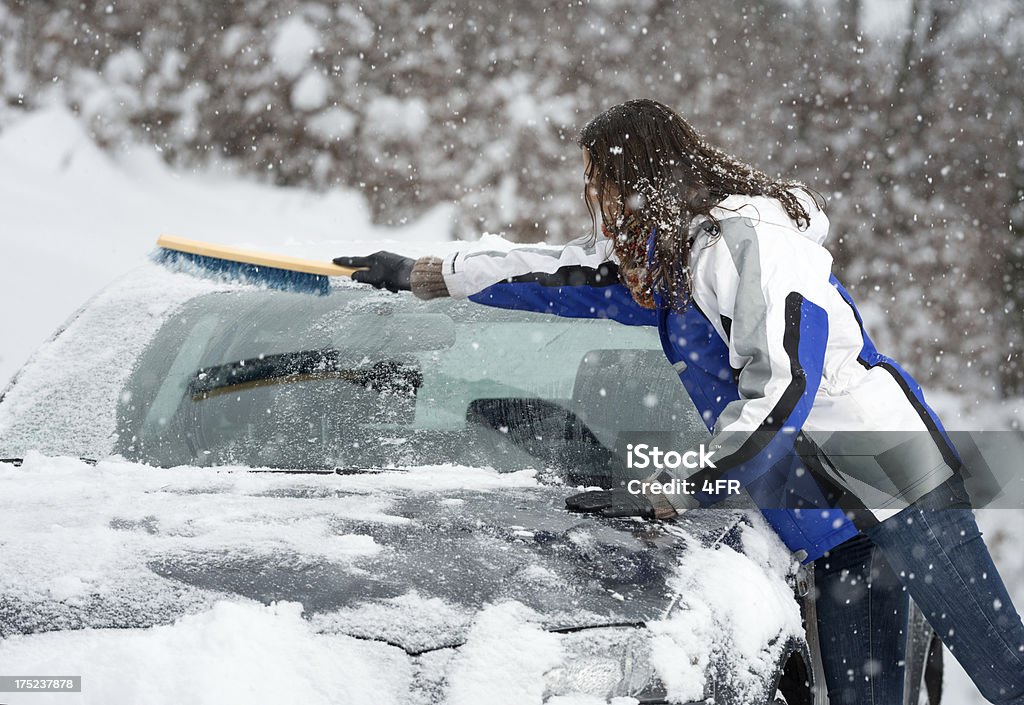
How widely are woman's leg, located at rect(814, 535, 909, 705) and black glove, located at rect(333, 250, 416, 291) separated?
3.86 feet

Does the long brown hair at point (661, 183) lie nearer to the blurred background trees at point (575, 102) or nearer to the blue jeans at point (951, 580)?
the blue jeans at point (951, 580)

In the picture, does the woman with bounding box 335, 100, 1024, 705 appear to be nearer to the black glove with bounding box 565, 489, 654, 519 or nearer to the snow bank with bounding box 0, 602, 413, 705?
the black glove with bounding box 565, 489, 654, 519

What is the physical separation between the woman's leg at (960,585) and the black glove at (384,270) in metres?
1.26

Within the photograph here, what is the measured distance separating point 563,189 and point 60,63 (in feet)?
16.3

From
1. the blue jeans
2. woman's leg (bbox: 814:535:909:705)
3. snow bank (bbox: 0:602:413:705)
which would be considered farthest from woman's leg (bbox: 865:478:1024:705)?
snow bank (bbox: 0:602:413:705)

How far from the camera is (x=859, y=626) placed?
2324mm

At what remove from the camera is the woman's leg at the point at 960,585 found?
206 centimetres

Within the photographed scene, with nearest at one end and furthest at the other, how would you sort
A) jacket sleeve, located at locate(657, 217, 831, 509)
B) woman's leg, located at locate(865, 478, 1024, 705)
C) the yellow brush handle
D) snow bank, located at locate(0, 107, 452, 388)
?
jacket sleeve, located at locate(657, 217, 831, 509), woman's leg, located at locate(865, 478, 1024, 705), the yellow brush handle, snow bank, located at locate(0, 107, 452, 388)

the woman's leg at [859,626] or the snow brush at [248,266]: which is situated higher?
the snow brush at [248,266]

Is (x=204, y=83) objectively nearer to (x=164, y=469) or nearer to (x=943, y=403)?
(x=943, y=403)

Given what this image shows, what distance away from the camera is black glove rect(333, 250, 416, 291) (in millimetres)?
2809

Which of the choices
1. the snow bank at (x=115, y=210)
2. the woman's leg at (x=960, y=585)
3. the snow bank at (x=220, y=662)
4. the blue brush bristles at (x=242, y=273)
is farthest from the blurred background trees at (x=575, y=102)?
the snow bank at (x=220, y=662)

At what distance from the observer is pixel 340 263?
290 centimetres

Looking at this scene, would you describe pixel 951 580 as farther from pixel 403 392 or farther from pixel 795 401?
pixel 403 392
